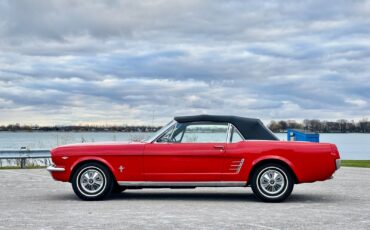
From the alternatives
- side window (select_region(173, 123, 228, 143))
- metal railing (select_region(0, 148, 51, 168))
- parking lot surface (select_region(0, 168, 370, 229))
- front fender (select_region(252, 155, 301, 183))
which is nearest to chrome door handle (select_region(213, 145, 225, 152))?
side window (select_region(173, 123, 228, 143))

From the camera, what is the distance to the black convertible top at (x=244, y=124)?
11703 mm

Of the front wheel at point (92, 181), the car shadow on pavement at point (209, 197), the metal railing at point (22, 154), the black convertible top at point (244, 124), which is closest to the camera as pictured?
the front wheel at point (92, 181)

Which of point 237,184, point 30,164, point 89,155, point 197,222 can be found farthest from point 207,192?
point 30,164

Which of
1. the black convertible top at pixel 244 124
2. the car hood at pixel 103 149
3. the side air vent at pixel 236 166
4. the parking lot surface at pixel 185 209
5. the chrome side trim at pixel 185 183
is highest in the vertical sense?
the black convertible top at pixel 244 124

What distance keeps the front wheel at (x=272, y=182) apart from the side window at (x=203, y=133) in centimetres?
83

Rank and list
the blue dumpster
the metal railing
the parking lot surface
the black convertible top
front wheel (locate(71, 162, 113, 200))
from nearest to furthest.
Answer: the parking lot surface
front wheel (locate(71, 162, 113, 200))
the black convertible top
the metal railing
the blue dumpster

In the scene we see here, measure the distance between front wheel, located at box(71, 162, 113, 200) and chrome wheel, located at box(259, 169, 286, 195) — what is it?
101 inches

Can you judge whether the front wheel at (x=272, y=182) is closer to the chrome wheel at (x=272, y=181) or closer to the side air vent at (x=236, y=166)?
the chrome wheel at (x=272, y=181)

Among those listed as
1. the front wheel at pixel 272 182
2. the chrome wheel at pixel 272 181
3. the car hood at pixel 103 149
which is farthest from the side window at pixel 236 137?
the car hood at pixel 103 149

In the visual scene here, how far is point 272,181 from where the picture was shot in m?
11.4

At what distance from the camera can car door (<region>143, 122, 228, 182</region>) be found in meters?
Result: 11.5

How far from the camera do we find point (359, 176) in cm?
1809

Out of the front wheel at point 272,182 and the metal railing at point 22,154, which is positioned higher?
the metal railing at point 22,154

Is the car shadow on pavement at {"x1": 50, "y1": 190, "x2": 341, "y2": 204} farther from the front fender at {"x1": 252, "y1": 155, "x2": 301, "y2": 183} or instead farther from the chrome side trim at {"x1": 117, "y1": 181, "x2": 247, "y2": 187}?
the front fender at {"x1": 252, "y1": 155, "x2": 301, "y2": 183}
